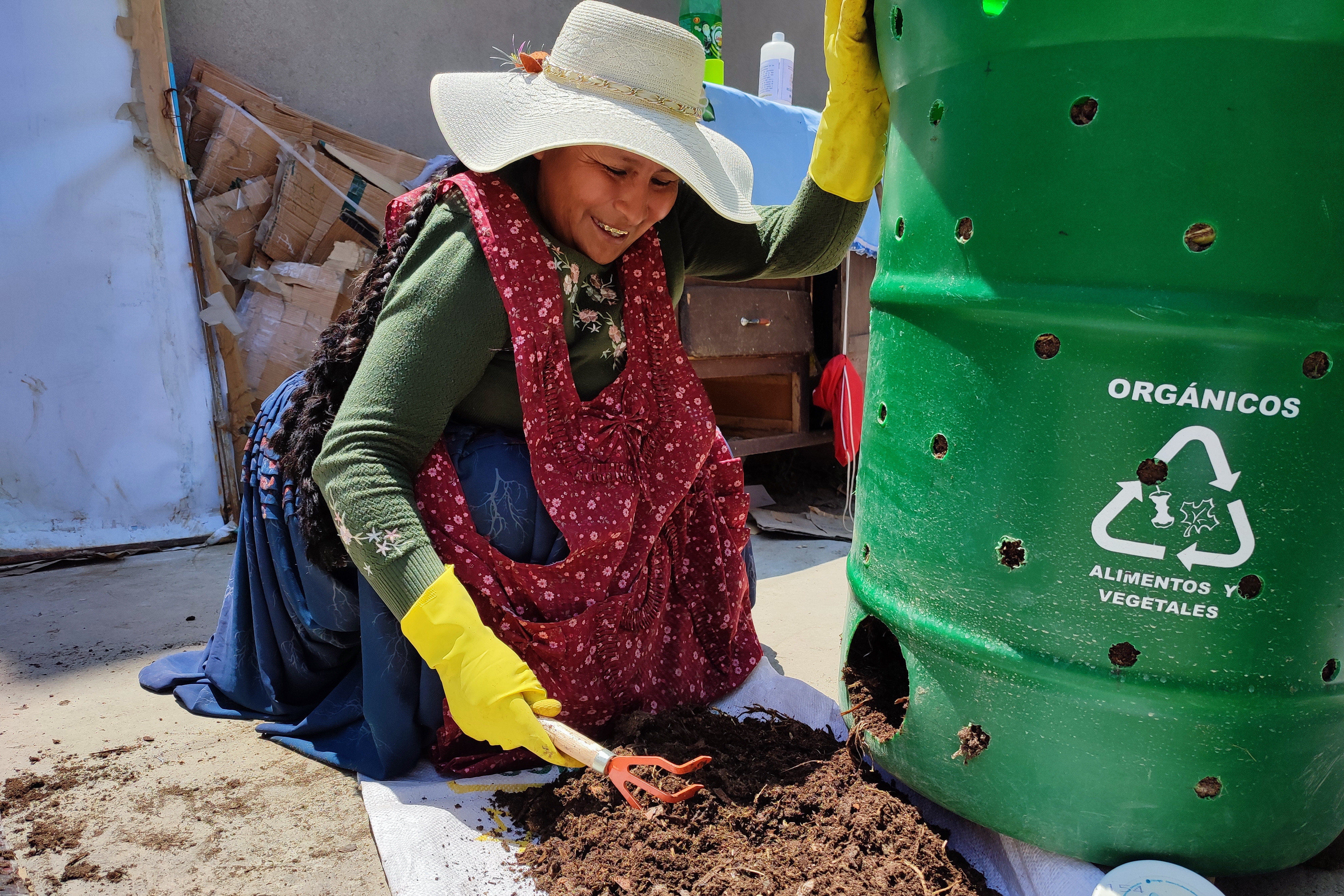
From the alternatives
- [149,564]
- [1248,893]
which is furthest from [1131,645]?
[149,564]

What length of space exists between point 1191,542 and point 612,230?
3.39ft

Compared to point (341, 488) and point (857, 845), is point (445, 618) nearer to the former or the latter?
point (341, 488)

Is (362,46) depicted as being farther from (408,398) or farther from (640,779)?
(640,779)

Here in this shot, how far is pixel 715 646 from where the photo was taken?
187 cm

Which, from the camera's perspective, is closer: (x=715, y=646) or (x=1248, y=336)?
(x=1248, y=336)

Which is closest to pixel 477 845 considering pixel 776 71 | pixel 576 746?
pixel 576 746

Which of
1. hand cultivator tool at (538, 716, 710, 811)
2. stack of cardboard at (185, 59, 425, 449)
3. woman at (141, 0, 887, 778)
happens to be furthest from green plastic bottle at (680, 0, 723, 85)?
hand cultivator tool at (538, 716, 710, 811)

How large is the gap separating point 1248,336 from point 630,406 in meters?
1.00

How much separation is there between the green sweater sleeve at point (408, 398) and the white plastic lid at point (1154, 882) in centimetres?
99

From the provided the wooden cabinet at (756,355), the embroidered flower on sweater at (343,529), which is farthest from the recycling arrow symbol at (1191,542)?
the wooden cabinet at (756,355)

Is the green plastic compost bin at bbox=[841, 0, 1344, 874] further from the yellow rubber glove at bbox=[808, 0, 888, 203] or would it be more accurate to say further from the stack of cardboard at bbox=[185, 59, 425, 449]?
the stack of cardboard at bbox=[185, 59, 425, 449]

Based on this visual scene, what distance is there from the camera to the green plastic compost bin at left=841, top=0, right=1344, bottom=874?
958 millimetres

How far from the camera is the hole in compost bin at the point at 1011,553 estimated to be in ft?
3.59

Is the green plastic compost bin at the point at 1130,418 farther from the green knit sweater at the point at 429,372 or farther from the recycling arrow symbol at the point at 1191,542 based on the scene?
the green knit sweater at the point at 429,372
